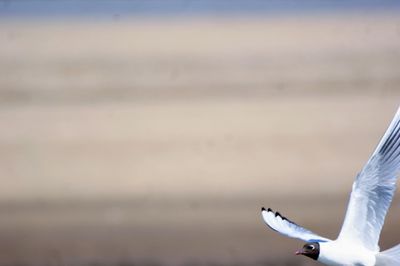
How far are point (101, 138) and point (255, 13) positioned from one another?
0.85 meters

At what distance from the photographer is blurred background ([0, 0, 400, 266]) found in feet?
10.5

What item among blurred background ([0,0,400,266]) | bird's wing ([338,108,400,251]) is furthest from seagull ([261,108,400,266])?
blurred background ([0,0,400,266])

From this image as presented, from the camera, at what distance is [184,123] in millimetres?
3727

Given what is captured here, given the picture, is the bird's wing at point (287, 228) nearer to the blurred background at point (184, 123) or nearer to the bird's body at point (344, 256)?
the bird's body at point (344, 256)

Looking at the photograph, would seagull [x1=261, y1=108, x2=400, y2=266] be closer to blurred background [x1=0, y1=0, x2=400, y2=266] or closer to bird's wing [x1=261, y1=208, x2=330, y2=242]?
bird's wing [x1=261, y1=208, x2=330, y2=242]

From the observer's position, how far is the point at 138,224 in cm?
325

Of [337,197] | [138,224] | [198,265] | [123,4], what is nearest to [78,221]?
[138,224]

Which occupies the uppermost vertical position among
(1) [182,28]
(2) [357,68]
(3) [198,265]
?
(1) [182,28]

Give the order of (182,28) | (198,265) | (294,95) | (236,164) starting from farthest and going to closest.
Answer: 1. (182,28)
2. (294,95)
3. (236,164)
4. (198,265)

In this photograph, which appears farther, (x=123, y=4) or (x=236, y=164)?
(x=123, y=4)

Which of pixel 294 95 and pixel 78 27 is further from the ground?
pixel 78 27

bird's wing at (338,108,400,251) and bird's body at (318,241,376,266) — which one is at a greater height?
bird's wing at (338,108,400,251)

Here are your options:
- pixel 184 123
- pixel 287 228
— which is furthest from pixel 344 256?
pixel 184 123

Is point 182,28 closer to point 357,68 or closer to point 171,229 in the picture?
point 357,68
